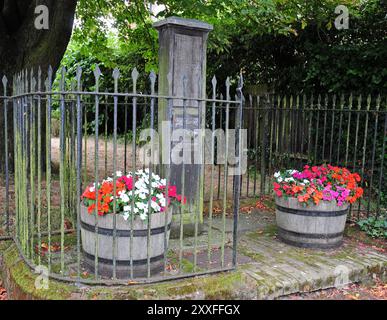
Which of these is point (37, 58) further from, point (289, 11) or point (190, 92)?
point (289, 11)

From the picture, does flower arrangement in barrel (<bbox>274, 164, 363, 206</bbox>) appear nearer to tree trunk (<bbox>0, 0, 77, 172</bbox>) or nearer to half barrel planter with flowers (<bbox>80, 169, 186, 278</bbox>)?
half barrel planter with flowers (<bbox>80, 169, 186, 278</bbox>)

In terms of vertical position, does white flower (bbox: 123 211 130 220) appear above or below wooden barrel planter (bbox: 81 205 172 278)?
above

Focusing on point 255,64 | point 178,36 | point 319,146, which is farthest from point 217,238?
point 255,64

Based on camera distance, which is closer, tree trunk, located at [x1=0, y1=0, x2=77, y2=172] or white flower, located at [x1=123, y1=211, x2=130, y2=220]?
white flower, located at [x1=123, y1=211, x2=130, y2=220]

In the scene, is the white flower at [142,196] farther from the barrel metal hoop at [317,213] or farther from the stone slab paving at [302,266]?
the barrel metal hoop at [317,213]

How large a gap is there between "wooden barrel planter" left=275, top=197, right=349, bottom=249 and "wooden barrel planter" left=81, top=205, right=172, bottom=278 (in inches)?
71.7

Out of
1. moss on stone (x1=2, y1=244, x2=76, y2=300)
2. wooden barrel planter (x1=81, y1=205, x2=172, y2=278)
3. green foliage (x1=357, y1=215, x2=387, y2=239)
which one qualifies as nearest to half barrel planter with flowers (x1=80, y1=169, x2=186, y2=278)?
wooden barrel planter (x1=81, y1=205, x2=172, y2=278)

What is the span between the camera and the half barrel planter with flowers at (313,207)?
4.50m

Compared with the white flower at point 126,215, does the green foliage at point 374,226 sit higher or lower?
lower

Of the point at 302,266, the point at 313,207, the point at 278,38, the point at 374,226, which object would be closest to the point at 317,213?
the point at 313,207

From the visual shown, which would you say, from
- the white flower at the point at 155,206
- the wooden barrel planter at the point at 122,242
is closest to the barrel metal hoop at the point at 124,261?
the wooden barrel planter at the point at 122,242

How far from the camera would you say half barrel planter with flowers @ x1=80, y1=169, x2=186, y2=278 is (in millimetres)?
3291

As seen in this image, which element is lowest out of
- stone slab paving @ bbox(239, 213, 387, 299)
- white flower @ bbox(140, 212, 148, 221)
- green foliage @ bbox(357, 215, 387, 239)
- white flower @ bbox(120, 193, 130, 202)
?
stone slab paving @ bbox(239, 213, 387, 299)

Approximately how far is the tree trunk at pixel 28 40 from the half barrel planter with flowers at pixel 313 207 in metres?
4.82
